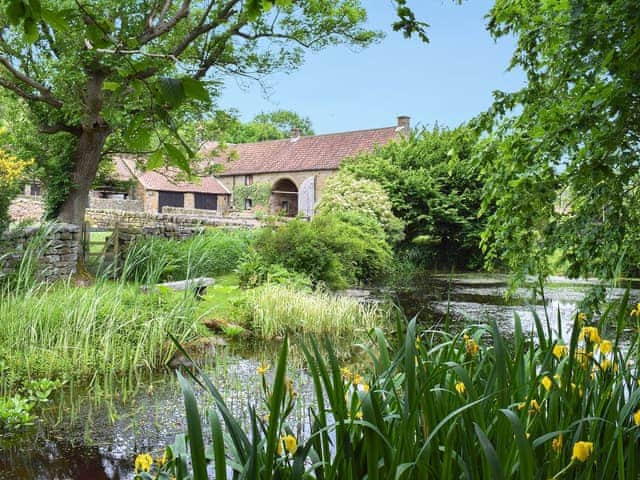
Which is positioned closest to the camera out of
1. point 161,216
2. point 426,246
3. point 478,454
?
point 478,454

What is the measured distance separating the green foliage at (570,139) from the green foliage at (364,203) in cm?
1353

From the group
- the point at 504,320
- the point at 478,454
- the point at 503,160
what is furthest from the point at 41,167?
the point at 478,454

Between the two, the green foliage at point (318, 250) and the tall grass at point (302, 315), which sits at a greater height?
the green foliage at point (318, 250)

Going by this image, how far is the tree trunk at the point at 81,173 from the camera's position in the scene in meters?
12.8

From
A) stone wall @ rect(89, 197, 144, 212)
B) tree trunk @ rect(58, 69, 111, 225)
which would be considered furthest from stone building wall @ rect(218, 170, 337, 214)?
tree trunk @ rect(58, 69, 111, 225)

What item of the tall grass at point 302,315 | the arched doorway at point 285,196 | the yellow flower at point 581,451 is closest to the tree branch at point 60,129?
the tall grass at point 302,315

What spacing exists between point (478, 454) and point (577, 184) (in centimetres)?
231

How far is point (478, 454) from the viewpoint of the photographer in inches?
76.0

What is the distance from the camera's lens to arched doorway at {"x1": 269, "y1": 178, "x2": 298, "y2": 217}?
37500mm

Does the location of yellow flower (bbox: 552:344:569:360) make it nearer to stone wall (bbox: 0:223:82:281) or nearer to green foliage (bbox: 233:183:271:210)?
stone wall (bbox: 0:223:82:281)

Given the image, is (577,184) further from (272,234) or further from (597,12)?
(272,234)

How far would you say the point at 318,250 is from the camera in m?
13.6

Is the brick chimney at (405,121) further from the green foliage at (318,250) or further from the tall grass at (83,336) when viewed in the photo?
the tall grass at (83,336)

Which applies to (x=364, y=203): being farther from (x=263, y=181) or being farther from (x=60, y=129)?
(x=263, y=181)
